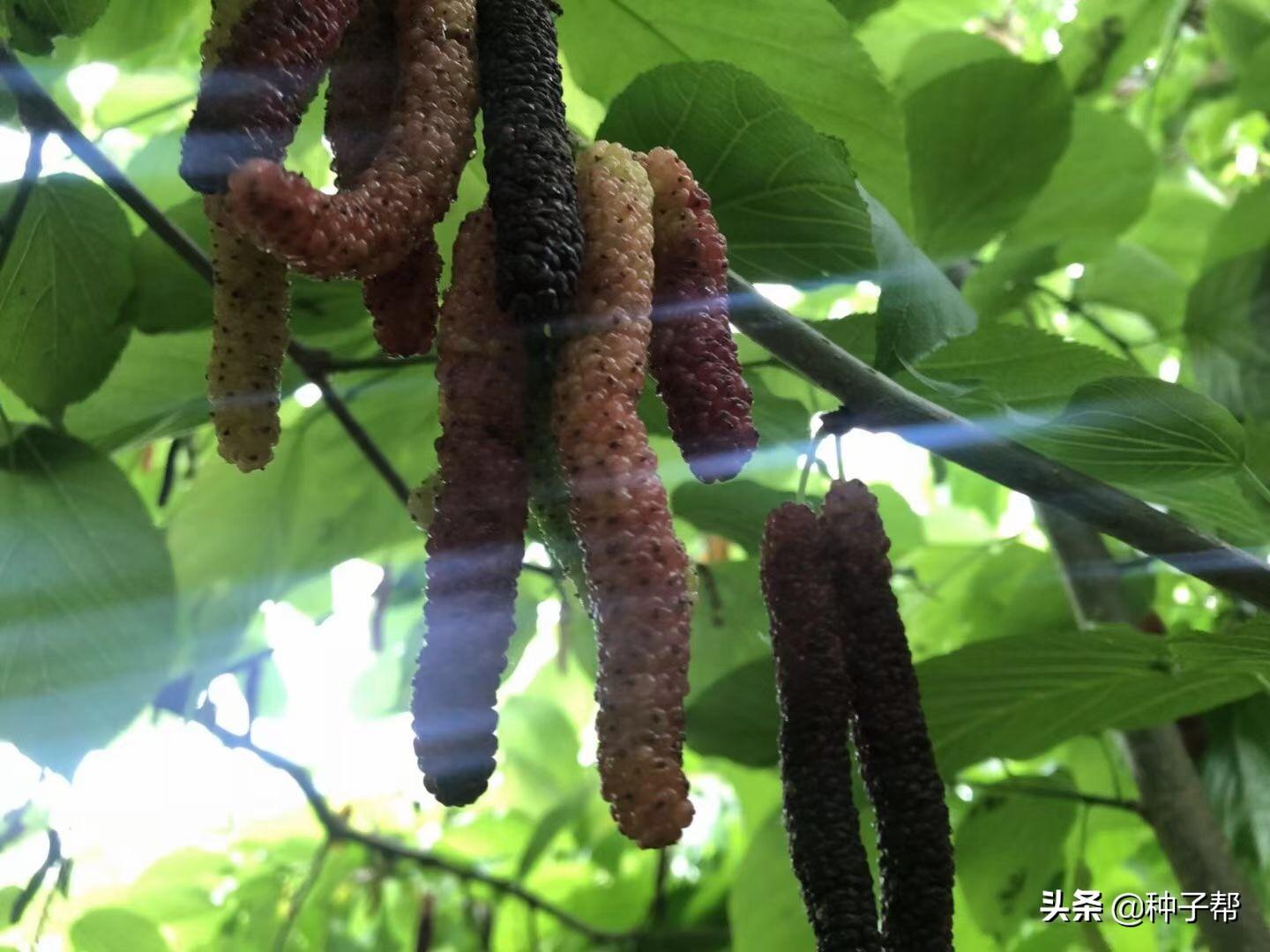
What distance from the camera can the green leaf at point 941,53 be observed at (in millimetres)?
866

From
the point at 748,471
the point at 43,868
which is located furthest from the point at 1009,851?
the point at 43,868

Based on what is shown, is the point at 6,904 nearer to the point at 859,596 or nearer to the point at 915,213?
the point at 859,596

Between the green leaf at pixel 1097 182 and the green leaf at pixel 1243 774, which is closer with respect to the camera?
the green leaf at pixel 1243 774

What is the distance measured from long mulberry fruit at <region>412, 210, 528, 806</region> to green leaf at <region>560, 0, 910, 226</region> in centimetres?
27

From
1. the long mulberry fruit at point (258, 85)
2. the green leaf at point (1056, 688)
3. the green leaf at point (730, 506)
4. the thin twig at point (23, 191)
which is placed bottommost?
the green leaf at point (1056, 688)

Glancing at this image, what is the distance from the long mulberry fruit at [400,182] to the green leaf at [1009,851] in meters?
0.65

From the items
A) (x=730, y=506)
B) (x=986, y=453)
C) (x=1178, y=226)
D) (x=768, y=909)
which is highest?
(x=1178, y=226)

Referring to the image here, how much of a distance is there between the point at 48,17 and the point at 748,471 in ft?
1.60

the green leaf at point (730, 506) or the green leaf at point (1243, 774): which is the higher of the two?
the green leaf at point (730, 506)

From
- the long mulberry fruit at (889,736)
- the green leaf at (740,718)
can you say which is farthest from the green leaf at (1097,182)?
the long mulberry fruit at (889,736)

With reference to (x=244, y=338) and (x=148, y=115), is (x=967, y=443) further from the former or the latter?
(x=148, y=115)

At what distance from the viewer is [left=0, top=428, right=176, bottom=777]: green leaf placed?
20.6 inches

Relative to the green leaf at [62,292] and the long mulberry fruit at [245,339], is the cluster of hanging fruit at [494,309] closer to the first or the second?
the long mulberry fruit at [245,339]

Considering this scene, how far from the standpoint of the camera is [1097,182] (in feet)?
2.95
